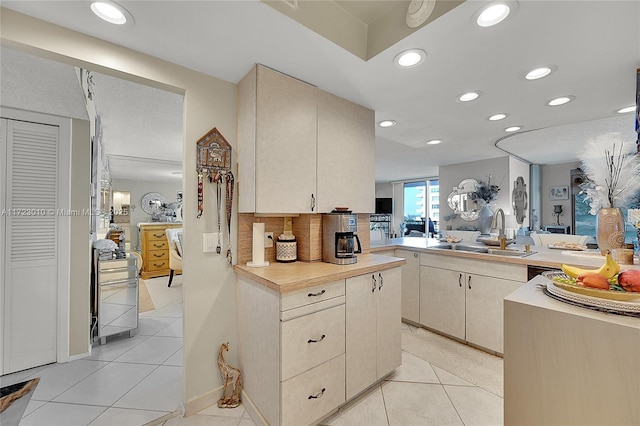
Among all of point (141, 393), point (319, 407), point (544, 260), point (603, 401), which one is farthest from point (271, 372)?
A: point (544, 260)

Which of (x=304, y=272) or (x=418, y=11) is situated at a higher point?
(x=418, y=11)

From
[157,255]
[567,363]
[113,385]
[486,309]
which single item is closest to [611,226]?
[486,309]

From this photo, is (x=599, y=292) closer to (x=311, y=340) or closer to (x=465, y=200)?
(x=311, y=340)

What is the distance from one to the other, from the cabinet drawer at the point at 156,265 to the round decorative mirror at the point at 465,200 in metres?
6.19

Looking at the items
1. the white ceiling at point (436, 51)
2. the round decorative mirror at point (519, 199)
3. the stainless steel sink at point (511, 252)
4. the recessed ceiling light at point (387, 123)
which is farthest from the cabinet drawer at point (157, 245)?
the round decorative mirror at point (519, 199)

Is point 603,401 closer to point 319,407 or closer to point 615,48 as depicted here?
point 319,407

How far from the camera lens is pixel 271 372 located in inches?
59.1

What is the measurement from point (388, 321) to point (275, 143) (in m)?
1.57

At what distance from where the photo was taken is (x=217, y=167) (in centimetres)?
185

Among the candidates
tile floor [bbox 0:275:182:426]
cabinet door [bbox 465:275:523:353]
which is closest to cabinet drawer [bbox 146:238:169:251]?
tile floor [bbox 0:275:182:426]

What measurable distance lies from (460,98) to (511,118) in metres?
0.94

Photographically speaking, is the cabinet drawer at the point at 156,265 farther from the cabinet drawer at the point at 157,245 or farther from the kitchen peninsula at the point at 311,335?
the kitchen peninsula at the point at 311,335

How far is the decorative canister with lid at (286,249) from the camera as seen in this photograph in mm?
2055

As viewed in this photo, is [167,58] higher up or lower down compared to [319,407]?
higher up
